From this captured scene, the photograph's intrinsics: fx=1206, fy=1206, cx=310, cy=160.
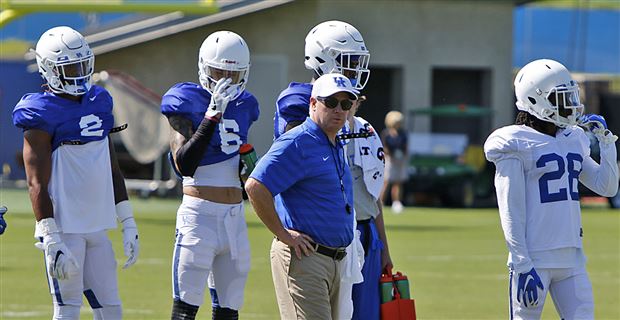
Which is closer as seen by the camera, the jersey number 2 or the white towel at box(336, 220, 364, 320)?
the white towel at box(336, 220, 364, 320)

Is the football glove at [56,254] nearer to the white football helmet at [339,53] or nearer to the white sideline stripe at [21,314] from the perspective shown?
the white football helmet at [339,53]

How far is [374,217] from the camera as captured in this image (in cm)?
646

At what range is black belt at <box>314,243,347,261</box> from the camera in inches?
227

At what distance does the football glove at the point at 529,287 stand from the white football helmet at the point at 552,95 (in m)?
0.83

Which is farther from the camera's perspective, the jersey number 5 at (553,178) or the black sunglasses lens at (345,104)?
the jersey number 5 at (553,178)

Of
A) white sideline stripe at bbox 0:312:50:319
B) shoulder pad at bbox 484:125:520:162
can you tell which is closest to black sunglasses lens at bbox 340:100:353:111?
shoulder pad at bbox 484:125:520:162

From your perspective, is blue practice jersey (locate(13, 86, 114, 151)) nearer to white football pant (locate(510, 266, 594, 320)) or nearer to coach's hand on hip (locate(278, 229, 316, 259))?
coach's hand on hip (locate(278, 229, 316, 259))

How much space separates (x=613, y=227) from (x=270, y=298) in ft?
31.8

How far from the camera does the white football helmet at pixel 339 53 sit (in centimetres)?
641

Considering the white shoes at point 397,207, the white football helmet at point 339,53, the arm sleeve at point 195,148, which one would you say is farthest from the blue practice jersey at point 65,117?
the white shoes at point 397,207

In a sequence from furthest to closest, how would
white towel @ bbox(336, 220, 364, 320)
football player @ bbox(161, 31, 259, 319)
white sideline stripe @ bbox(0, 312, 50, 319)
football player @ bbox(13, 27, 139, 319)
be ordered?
white sideline stripe @ bbox(0, 312, 50, 319)
football player @ bbox(161, 31, 259, 319)
football player @ bbox(13, 27, 139, 319)
white towel @ bbox(336, 220, 364, 320)

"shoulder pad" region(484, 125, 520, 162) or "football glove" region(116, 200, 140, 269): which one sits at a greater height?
"shoulder pad" region(484, 125, 520, 162)

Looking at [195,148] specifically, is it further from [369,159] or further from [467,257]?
[467,257]

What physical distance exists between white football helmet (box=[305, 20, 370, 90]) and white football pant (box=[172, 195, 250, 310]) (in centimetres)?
94
